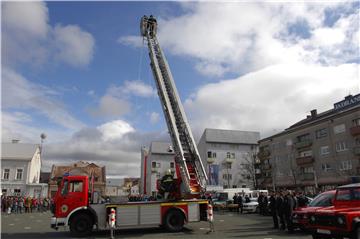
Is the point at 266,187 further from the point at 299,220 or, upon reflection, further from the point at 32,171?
the point at 299,220

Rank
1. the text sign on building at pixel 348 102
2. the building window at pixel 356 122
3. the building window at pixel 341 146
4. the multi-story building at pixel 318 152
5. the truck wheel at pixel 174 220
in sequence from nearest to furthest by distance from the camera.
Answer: the truck wheel at pixel 174 220
the building window at pixel 356 122
the multi-story building at pixel 318 152
the building window at pixel 341 146
the text sign on building at pixel 348 102

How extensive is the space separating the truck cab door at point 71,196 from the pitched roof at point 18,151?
156 feet

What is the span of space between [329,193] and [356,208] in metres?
3.66

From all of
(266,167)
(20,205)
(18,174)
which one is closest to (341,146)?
(266,167)

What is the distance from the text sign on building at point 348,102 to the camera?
172ft

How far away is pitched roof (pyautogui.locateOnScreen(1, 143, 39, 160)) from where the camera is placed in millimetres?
58150

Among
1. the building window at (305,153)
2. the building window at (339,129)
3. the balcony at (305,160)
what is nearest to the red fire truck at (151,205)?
the building window at (339,129)

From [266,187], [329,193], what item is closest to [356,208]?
[329,193]

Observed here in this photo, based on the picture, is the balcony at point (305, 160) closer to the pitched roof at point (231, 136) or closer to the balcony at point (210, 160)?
the balcony at point (210, 160)

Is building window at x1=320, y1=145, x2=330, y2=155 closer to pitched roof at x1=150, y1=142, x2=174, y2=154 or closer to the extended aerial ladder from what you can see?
the extended aerial ladder

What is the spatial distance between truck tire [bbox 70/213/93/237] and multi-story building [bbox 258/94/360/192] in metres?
35.0

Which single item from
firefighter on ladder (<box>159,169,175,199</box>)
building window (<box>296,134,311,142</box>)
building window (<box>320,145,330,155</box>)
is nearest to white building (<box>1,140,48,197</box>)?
building window (<box>296,134,311,142</box>)

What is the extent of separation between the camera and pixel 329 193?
14.3 metres

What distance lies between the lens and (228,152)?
285 feet
